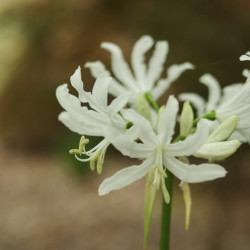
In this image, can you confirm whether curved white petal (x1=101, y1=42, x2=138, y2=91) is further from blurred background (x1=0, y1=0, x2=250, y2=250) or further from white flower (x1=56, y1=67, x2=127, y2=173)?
blurred background (x1=0, y1=0, x2=250, y2=250)

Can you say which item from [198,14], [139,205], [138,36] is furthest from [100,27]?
[139,205]

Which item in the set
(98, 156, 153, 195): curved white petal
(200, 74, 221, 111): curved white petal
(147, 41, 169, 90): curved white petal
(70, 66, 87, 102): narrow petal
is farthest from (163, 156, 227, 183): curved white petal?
(147, 41, 169, 90): curved white petal

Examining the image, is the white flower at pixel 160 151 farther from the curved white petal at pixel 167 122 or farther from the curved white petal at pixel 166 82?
the curved white petal at pixel 166 82

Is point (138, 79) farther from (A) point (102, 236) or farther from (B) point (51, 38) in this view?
(B) point (51, 38)

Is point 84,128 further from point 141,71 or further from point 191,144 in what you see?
point 141,71

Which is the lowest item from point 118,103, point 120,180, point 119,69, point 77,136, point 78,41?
point 120,180

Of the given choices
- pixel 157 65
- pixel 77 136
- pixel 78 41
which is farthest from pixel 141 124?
pixel 78 41
